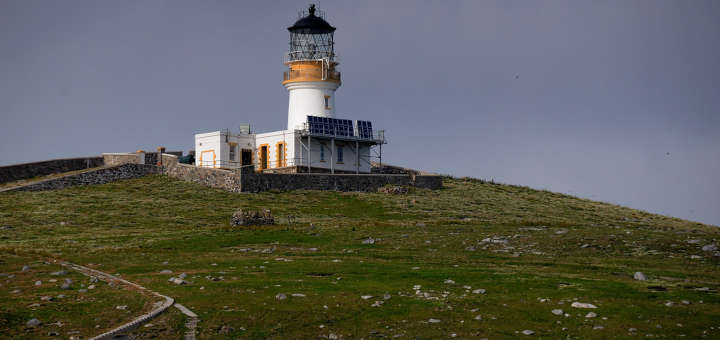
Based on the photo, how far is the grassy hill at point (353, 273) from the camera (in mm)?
18656

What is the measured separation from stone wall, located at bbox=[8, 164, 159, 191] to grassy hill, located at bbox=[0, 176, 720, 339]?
711cm

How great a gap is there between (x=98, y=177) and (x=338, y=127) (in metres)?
20.4

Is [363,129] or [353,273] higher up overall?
[363,129]

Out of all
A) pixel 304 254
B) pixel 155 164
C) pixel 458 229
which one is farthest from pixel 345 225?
pixel 155 164

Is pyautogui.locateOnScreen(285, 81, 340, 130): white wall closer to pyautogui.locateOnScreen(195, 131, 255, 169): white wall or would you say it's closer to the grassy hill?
pyautogui.locateOnScreen(195, 131, 255, 169): white wall

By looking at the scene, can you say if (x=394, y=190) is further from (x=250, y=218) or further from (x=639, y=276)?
(x=639, y=276)

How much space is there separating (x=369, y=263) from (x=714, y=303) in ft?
39.8

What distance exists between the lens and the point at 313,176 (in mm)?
64062

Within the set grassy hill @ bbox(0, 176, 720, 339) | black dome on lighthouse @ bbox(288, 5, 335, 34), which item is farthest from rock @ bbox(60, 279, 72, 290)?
black dome on lighthouse @ bbox(288, 5, 335, 34)

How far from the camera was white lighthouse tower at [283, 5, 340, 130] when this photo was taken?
241 ft

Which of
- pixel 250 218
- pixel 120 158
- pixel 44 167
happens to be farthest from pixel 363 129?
pixel 250 218

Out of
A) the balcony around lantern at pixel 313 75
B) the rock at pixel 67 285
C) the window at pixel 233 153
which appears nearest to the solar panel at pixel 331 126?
the balcony around lantern at pixel 313 75

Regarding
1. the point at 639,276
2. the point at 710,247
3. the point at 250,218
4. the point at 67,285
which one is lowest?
the point at 67,285

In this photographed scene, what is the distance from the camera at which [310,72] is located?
242ft
